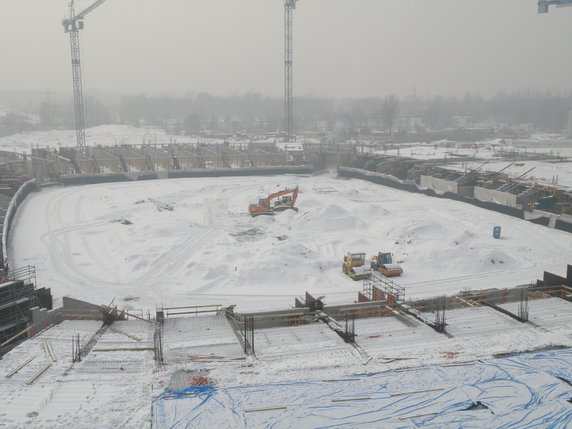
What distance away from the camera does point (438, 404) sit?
650 cm

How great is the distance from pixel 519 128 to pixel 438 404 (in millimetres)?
89941

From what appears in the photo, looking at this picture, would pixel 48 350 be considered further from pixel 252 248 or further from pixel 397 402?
pixel 252 248

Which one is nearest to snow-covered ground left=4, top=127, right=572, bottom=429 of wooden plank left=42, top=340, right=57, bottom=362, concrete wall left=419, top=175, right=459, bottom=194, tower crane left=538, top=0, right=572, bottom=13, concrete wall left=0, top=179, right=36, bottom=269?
wooden plank left=42, top=340, right=57, bottom=362

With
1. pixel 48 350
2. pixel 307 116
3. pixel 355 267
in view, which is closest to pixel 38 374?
pixel 48 350

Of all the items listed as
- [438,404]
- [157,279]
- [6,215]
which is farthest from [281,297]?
[6,215]

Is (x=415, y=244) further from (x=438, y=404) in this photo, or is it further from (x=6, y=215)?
(x=6, y=215)

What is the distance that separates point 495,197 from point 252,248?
13.5 meters

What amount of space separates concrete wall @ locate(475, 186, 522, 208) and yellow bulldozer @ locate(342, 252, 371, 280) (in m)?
11.6

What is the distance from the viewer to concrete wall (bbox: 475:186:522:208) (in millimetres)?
23625

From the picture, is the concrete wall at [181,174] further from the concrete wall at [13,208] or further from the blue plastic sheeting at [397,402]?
the blue plastic sheeting at [397,402]

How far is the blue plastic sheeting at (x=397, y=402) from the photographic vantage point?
6.14 meters

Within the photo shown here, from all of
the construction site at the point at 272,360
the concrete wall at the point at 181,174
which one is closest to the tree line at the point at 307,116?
the concrete wall at the point at 181,174

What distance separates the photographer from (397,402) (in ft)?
21.4

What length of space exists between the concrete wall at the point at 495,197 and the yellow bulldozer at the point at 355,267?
1155 cm
